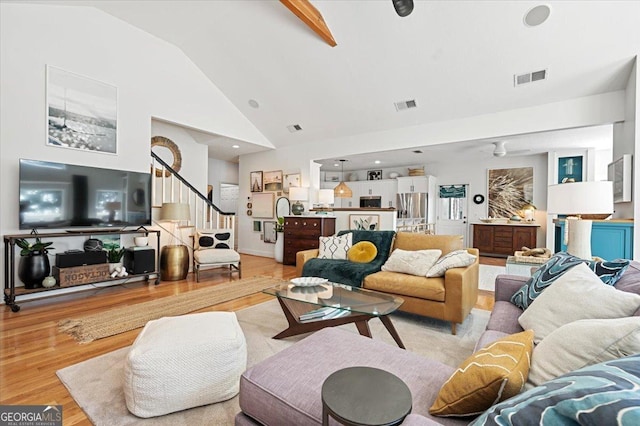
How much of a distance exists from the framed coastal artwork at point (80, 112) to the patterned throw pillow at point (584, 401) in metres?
4.90

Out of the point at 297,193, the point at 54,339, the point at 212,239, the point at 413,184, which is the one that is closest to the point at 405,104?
the point at 297,193

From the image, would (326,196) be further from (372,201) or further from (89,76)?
(89,76)

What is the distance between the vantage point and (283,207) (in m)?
6.91

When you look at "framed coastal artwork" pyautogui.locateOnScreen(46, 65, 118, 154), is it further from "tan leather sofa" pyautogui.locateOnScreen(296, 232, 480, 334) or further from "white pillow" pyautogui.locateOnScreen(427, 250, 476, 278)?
"white pillow" pyautogui.locateOnScreen(427, 250, 476, 278)

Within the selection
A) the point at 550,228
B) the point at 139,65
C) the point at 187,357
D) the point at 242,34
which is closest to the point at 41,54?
the point at 139,65

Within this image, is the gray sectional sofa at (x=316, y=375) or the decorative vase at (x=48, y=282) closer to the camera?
the gray sectional sofa at (x=316, y=375)

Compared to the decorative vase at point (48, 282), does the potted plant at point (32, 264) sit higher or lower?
higher

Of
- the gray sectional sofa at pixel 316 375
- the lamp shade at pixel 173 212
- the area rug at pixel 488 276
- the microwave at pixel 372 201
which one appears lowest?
the area rug at pixel 488 276

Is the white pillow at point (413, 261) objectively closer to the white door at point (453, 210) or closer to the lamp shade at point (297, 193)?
the lamp shade at point (297, 193)

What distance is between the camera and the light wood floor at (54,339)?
1.75m

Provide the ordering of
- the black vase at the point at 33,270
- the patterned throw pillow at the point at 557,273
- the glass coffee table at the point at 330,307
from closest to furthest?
the patterned throw pillow at the point at 557,273, the glass coffee table at the point at 330,307, the black vase at the point at 33,270

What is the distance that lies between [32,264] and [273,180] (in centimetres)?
455

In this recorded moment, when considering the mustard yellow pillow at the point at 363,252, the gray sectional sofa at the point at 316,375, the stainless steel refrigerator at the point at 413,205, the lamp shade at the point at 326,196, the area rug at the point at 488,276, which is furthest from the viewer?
the stainless steel refrigerator at the point at 413,205

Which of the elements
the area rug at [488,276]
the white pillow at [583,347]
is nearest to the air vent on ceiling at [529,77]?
the area rug at [488,276]
